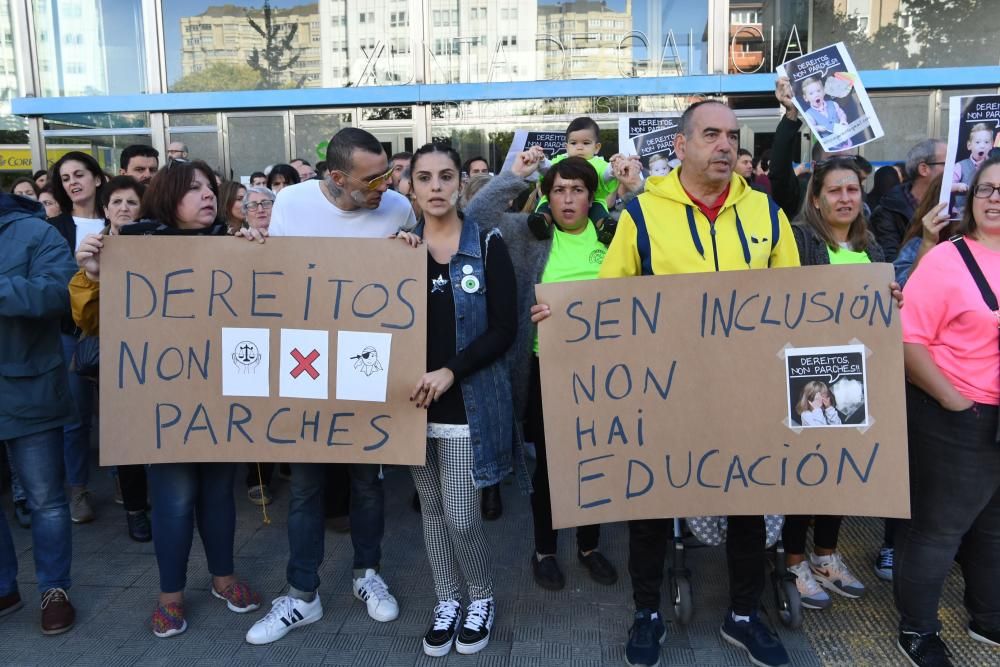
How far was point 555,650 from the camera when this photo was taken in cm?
313

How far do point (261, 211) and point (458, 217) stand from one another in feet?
6.60

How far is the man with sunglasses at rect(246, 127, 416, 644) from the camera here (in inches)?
125

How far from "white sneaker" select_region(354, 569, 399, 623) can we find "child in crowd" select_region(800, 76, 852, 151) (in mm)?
2928

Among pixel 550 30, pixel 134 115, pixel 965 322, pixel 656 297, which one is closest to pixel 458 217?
pixel 656 297

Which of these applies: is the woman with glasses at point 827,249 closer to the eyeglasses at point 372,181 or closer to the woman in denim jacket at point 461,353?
the woman in denim jacket at point 461,353

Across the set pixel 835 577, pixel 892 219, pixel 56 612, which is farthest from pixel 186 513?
pixel 892 219

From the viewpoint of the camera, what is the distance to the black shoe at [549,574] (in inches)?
143

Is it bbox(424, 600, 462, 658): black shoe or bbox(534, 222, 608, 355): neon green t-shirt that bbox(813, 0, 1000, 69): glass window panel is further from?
bbox(424, 600, 462, 658): black shoe

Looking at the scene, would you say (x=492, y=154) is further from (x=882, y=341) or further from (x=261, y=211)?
(x=882, y=341)

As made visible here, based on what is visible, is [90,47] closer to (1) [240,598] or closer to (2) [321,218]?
(2) [321,218]

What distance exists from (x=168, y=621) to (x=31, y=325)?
1.38 meters

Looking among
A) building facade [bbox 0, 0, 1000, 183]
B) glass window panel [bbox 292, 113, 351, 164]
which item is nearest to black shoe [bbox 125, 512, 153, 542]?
building facade [bbox 0, 0, 1000, 183]

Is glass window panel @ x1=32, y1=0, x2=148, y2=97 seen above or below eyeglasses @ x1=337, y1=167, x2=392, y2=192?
above

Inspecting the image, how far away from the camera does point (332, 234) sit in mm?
3268
